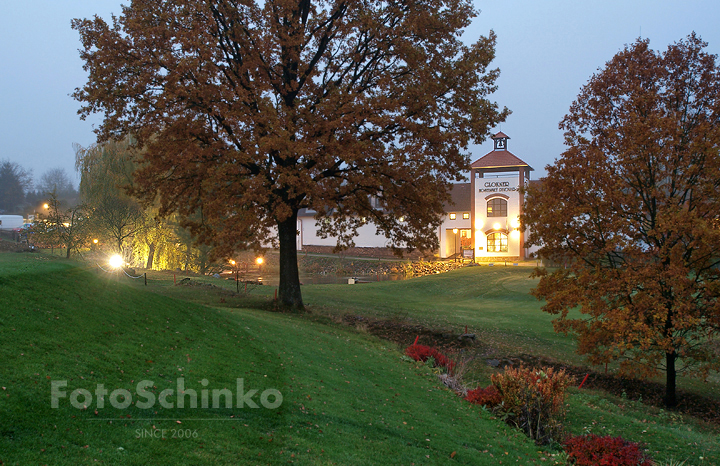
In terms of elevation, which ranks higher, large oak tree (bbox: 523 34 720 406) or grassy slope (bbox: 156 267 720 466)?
large oak tree (bbox: 523 34 720 406)

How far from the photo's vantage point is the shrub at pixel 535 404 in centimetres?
891

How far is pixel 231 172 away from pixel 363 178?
14.7ft

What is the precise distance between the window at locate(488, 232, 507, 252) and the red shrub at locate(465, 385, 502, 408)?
4266 cm

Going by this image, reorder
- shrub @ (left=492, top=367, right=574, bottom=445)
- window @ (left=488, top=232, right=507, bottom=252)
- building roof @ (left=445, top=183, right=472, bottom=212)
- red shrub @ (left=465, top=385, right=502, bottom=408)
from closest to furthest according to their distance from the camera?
shrub @ (left=492, top=367, right=574, bottom=445) < red shrub @ (left=465, top=385, right=502, bottom=408) < window @ (left=488, top=232, right=507, bottom=252) < building roof @ (left=445, top=183, right=472, bottom=212)

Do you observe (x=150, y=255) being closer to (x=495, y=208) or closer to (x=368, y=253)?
(x=368, y=253)

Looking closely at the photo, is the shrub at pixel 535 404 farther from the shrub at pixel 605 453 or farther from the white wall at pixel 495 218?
the white wall at pixel 495 218

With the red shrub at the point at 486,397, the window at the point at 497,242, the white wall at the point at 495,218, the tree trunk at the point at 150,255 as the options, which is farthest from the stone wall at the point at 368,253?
the red shrub at the point at 486,397

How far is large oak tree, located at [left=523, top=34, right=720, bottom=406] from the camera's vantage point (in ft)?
38.9

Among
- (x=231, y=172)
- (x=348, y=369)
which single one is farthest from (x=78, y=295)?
(x=231, y=172)

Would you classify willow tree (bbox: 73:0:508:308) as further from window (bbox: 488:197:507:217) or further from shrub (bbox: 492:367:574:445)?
window (bbox: 488:197:507:217)

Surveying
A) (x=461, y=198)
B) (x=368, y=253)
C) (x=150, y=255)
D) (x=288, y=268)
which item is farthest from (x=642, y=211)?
(x=368, y=253)

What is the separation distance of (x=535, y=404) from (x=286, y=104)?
1488cm

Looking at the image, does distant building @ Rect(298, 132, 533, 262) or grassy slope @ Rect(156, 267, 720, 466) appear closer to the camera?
grassy slope @ Rect(156, 267, 720, 466)

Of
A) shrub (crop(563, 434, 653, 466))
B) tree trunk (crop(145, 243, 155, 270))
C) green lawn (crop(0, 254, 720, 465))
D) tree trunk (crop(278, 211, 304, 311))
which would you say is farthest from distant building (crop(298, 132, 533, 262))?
shrub (crop(563, 434, 653, 466))
